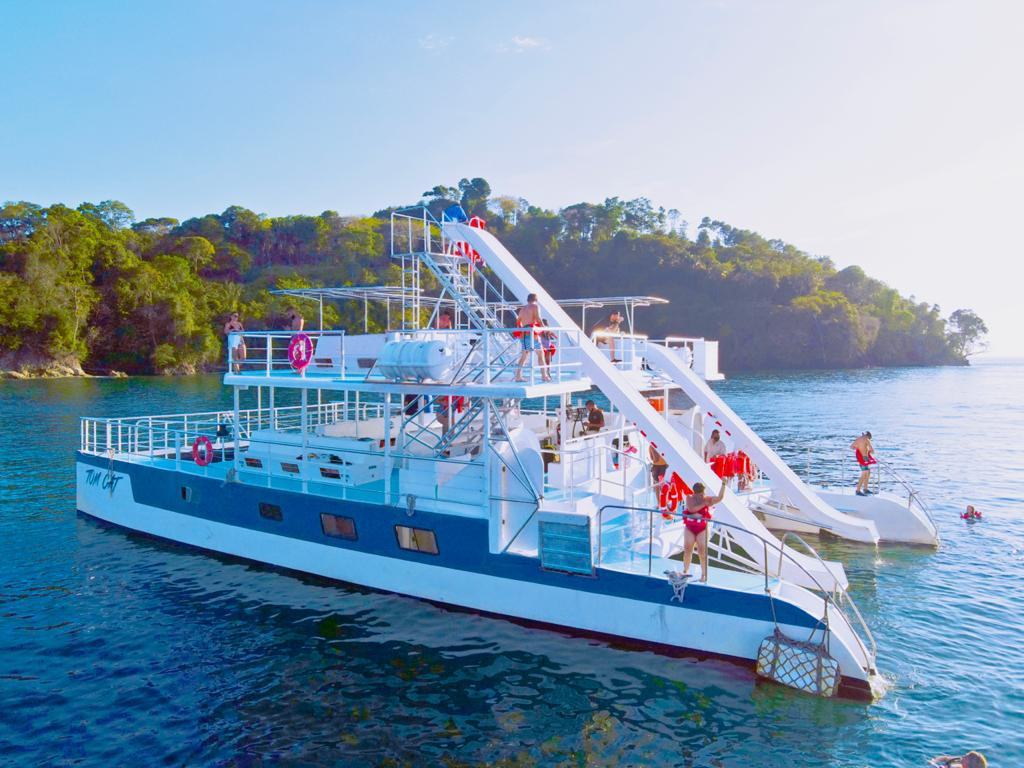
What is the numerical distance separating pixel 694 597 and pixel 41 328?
94838 millimetres

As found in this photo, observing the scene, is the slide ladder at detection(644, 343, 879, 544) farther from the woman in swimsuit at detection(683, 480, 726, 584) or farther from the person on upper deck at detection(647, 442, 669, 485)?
the woman in swimsuit at detection(683, 480, 726, 584)

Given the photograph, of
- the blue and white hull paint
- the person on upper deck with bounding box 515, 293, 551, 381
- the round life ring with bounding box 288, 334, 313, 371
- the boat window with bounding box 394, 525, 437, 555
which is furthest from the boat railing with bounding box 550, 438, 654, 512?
the round life ring with bounding box 288, 334, 313, 371

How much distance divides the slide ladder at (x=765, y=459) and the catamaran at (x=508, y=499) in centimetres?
6

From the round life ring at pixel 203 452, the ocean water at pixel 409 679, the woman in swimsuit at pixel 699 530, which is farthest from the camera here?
the round life ring at pixel 203 452

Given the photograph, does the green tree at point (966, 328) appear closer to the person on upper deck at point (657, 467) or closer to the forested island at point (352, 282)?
the forested island at point (352, 282)

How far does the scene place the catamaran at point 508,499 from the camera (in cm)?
1195

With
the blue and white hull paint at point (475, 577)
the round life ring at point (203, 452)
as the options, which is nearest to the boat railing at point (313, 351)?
the round life ring at point (203, 452)

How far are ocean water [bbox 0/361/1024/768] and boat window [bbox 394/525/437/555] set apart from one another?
1217 millimetres

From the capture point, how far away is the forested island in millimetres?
90250

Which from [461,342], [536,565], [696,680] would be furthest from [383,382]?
[696,680]

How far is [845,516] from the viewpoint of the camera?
→ 1875 centimetres

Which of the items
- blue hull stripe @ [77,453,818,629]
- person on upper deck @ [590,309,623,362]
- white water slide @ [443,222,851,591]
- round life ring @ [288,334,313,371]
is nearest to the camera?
blue hull stripe @ [77,453,818,629]

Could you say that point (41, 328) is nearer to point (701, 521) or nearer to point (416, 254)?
point (416, 254)

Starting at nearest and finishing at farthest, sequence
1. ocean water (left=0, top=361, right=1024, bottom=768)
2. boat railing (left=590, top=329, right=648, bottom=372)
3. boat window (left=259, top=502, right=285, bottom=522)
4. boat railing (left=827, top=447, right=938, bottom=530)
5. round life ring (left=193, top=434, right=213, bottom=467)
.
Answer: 1. ocean water (left=0, top=361, right=1024, bottom=768)
2. boat window (left=259, top=502, right=285, bottom=522)
3. boat railing (left=590, top=329, right=648, bottom=372)
4. round life ring (left=193, top=434, right=213, bottom=467)
5. boat railing (left=827, top=447, right=938, bottom=530)
